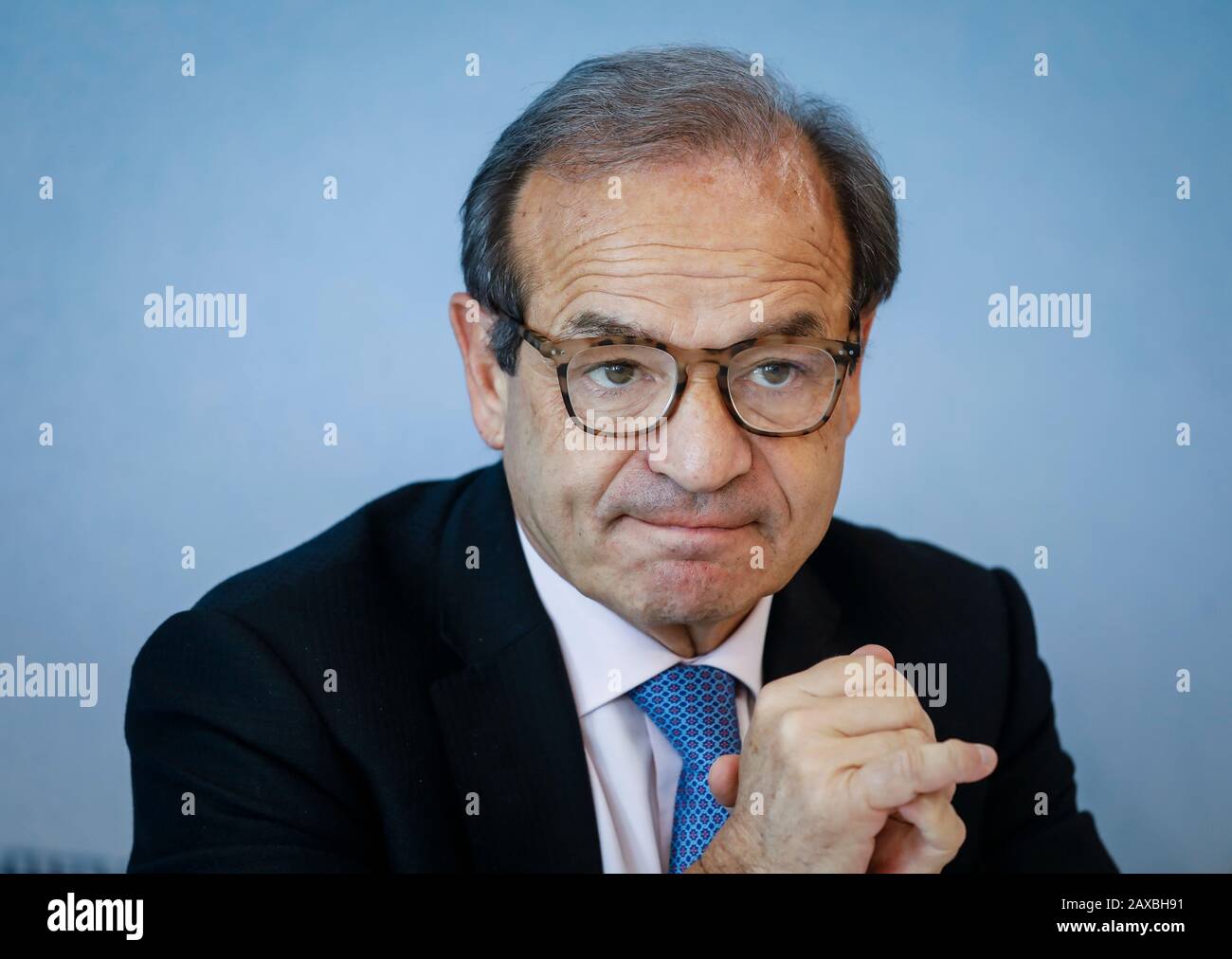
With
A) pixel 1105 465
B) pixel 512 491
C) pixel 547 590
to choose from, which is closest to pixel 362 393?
pixel 512 491

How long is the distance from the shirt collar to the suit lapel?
49mm

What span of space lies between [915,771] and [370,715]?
2.86 ft

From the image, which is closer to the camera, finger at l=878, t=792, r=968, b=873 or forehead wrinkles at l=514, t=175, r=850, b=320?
finger at l=878, t=792, r=968, b=873

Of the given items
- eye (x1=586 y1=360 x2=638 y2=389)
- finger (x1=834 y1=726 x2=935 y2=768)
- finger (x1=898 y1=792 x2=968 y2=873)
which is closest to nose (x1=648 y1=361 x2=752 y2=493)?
eye (x1=586 y1=360 x2=638 y2=389)

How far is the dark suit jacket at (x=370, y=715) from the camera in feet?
6.12

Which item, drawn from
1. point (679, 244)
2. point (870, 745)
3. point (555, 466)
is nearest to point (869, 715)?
point (870, 745)

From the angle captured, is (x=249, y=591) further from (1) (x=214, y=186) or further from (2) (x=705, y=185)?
(2) (x=705, y=185)

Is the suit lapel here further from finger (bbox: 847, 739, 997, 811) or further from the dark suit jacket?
finger (bbox: 847, 739, 997, 811)

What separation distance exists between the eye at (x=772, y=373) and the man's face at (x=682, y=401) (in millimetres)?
75

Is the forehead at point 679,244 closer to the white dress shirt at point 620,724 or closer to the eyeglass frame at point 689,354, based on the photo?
the eyeglass frame at point 689,354

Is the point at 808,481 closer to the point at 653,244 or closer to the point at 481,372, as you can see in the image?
the point at 653,244

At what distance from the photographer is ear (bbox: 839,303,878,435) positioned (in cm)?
217
